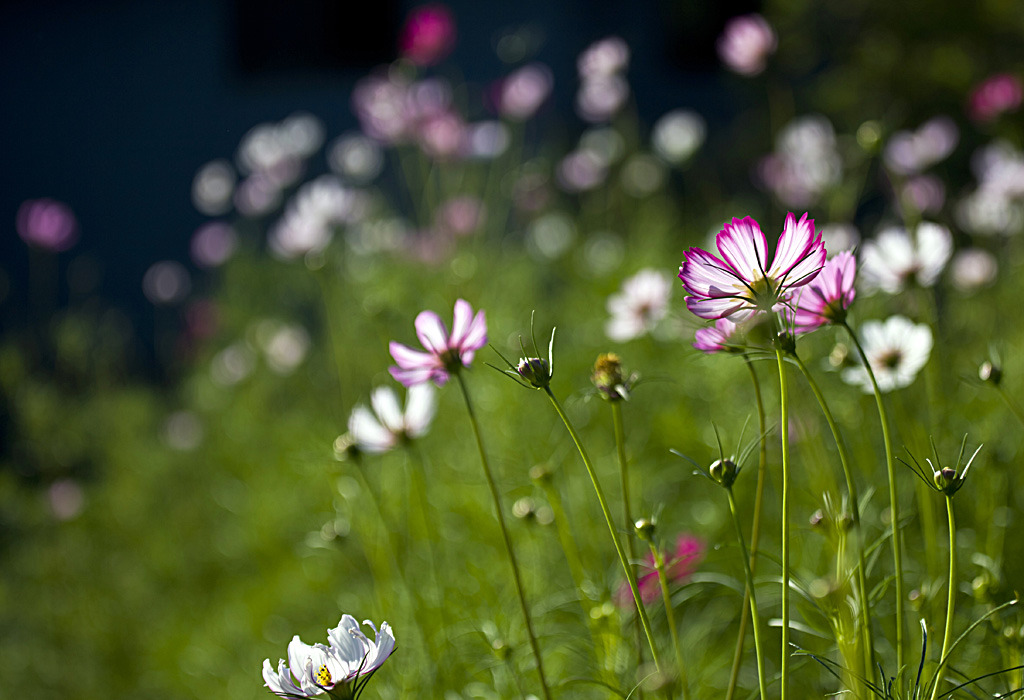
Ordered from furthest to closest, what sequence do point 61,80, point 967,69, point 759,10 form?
point 61,80 → point 759,10 → point 967,69

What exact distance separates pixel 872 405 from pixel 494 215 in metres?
2.32

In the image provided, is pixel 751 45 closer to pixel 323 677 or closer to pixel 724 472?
pixel 724 472

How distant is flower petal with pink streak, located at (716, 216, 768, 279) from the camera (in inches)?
20.7

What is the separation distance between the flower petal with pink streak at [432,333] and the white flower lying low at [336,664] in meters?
0.22

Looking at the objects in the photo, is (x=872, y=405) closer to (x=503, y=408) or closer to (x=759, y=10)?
(x=503, y=408)

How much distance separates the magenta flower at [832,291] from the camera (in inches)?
22.7

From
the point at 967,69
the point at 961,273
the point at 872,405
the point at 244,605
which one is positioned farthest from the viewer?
the point at 967,69

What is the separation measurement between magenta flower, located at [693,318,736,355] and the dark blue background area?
4.43 m

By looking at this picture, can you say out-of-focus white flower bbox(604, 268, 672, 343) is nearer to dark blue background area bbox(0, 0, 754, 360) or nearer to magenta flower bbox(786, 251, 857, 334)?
magenta flower bbox(786, 251, 857, 334)

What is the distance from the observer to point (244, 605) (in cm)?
180

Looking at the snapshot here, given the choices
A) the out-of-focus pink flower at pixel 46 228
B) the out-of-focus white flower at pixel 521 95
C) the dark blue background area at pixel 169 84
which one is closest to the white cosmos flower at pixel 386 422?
the out-of-focus white flower at pixel 521 95

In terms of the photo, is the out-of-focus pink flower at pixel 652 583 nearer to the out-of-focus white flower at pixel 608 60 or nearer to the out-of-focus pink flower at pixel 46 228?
the out-of-focus white flower at pixel 608 60

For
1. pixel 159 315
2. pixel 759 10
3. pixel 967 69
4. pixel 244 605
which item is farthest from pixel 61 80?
pixel 967 69

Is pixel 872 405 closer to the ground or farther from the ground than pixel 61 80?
closer to the ground
